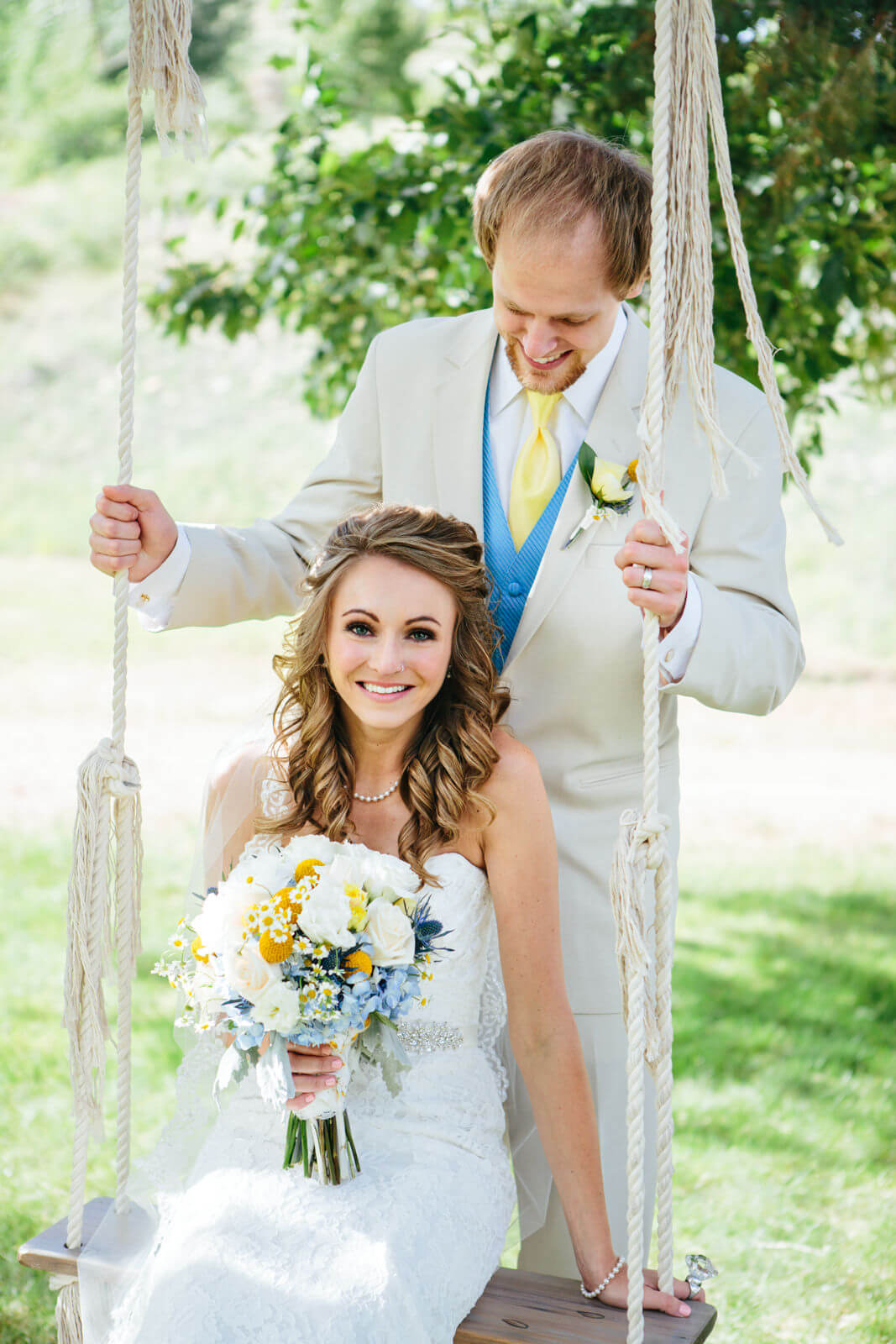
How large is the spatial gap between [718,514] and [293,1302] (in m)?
1.59

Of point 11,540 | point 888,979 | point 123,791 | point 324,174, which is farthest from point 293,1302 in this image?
point 11,540

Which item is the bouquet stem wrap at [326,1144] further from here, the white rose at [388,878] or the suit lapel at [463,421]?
Answer: the suit lapel at [463,421]

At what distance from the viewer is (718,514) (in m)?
2.77

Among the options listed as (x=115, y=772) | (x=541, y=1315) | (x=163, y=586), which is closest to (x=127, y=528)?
(x=163, y=586)

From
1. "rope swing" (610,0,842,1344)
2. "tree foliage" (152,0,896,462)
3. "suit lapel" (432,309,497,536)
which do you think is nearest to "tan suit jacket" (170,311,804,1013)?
"suit lapel" (432,309,497,536)

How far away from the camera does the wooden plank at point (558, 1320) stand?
224cm

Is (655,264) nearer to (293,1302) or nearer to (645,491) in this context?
(645,491)

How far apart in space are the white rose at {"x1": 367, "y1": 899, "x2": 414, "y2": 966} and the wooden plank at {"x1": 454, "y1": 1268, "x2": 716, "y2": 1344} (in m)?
0.59

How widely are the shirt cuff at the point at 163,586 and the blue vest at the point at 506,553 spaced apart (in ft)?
2.01

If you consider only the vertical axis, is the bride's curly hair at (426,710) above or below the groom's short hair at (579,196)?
below

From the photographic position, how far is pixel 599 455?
283cm

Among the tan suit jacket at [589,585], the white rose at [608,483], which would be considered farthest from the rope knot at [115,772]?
the white rose at [608,483]

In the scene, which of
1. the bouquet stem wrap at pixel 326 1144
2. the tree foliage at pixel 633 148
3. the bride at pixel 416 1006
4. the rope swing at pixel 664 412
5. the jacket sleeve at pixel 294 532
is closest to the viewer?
the rope swing at pixel 664 412

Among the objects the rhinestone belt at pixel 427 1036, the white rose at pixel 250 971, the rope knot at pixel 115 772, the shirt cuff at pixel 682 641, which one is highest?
the shirt cuff at pixel 682 641
